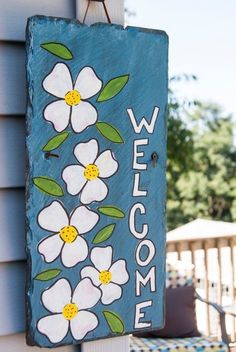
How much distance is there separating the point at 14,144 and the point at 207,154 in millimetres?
16066

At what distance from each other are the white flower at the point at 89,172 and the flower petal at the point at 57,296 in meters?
0.13

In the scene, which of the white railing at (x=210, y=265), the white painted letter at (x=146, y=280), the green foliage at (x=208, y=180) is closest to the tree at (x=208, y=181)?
the green foliage at (x=208, y=180)

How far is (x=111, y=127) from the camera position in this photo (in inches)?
43.3

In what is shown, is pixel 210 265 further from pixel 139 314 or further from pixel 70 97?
pixel 70 97

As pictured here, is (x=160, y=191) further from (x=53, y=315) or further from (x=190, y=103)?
(x=190, y=103)

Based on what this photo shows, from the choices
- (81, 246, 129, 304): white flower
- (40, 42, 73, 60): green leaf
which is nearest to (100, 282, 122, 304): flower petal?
(81, 246, 129, 304): white flower

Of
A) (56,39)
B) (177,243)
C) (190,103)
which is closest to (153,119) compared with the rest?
(56,39)

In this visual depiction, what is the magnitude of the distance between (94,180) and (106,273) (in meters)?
0.15

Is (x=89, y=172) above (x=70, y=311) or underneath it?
above

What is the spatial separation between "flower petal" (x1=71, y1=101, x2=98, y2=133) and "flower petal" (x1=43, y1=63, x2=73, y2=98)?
32 mm

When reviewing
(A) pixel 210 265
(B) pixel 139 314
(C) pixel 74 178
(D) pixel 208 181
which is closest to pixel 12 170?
(C) pixel 74 178

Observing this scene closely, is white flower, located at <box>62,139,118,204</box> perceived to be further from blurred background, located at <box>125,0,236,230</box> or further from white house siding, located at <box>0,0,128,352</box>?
blurred background, located at <box>125,0,236,230</box>

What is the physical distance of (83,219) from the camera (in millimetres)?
1081

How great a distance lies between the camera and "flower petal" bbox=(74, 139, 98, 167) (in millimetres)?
1078
